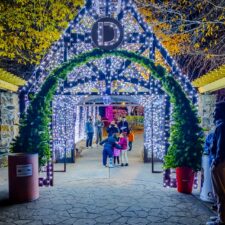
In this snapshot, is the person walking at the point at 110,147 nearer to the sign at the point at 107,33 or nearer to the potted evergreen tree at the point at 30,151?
the potted evergreen tree at the point at 30,151

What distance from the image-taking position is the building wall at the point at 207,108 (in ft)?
36.9

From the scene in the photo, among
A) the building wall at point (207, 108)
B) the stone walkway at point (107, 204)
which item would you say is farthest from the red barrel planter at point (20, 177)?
the building wall at point (207, 108)

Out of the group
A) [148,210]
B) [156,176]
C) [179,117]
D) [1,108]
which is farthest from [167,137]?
[1,108]

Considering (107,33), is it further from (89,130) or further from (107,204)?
(89,130)

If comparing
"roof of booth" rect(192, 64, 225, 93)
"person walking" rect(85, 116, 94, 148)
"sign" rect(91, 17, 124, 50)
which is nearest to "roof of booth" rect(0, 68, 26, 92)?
"sign" rect(91, 17, 124, 50)

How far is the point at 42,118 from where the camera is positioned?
7.84 m

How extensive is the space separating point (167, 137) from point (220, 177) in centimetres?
343

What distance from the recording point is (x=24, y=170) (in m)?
6.91

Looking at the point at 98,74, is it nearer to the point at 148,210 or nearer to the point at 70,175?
the point at 70,175

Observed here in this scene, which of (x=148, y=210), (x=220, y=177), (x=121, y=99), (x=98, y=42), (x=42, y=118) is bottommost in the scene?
(x=148, y=210)

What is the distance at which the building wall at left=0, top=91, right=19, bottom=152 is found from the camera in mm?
10781

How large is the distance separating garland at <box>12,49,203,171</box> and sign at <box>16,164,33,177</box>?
58cm

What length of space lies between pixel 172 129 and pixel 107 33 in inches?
130

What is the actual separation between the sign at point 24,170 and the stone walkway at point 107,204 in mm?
660
